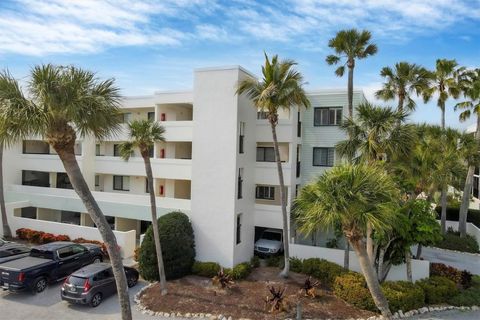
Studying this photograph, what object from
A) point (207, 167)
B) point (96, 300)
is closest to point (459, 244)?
point (207, 167)

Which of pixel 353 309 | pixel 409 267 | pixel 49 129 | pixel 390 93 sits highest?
pixel 390 93

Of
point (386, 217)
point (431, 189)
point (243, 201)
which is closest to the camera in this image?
point (386, 217)

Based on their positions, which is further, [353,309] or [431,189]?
[431,189]

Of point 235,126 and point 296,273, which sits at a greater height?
point 235,126

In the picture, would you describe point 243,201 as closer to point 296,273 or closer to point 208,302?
point 296,273

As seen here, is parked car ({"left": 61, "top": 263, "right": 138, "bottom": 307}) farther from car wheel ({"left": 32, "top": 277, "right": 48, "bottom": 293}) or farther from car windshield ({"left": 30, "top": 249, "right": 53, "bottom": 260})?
car windshield ({"left": 30, "top": 249, "right": 53, "bottom": 260})

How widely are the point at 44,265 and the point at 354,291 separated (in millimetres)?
15662

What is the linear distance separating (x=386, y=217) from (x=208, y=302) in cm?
939

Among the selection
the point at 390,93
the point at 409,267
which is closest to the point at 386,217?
the point at 409,267

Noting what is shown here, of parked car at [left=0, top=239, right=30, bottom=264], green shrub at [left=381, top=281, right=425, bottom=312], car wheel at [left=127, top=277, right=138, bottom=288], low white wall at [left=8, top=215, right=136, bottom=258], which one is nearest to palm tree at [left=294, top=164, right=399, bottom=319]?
green shrub at [left=381, top=281, right=425, bottom=312]

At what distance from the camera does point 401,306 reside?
16.2 meters

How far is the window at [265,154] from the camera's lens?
25531 mm

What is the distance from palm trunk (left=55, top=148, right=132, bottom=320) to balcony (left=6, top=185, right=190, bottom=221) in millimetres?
10945

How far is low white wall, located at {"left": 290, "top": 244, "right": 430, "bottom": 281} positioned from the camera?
18.9 meters
